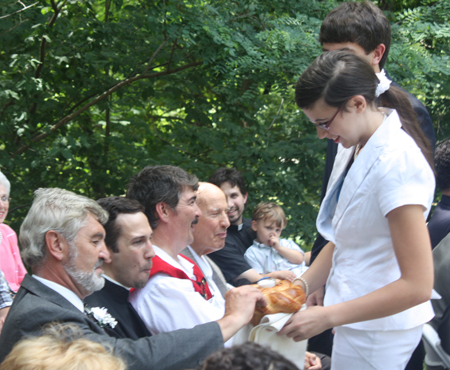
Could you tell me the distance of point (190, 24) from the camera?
447 cm

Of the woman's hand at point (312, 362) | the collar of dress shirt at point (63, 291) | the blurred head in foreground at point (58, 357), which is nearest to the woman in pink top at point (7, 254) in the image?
the collar of dress shirt at point (63, 291)

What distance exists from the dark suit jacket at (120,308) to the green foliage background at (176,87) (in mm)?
2671

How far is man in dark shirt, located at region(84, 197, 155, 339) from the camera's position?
228 cm

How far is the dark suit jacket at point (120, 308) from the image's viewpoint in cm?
221

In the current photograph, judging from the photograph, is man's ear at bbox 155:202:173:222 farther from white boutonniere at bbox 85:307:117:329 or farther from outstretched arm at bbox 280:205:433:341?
outstretched arm at bbox 280:205:433:341

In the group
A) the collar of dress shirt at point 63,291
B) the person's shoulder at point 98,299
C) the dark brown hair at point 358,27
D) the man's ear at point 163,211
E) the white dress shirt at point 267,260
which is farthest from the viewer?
the white dress shirt at point 267,260

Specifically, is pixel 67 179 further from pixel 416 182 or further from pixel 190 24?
pixel 416 182

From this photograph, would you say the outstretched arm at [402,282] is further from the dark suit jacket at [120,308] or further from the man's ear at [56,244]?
the man's ear at [56,244]

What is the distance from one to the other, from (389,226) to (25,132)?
4359mm

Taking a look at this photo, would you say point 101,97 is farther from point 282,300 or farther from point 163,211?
point 282,300

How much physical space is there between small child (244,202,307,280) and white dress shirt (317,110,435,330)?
2770 millimetres

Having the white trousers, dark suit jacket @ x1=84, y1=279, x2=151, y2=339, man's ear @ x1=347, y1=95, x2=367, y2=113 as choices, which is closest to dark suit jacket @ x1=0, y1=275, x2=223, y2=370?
dark suit jacket @ x1=84, y1=279, x2=151, y2=339

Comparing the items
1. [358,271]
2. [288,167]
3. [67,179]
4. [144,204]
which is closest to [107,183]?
[67,179]

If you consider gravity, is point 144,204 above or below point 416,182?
below
